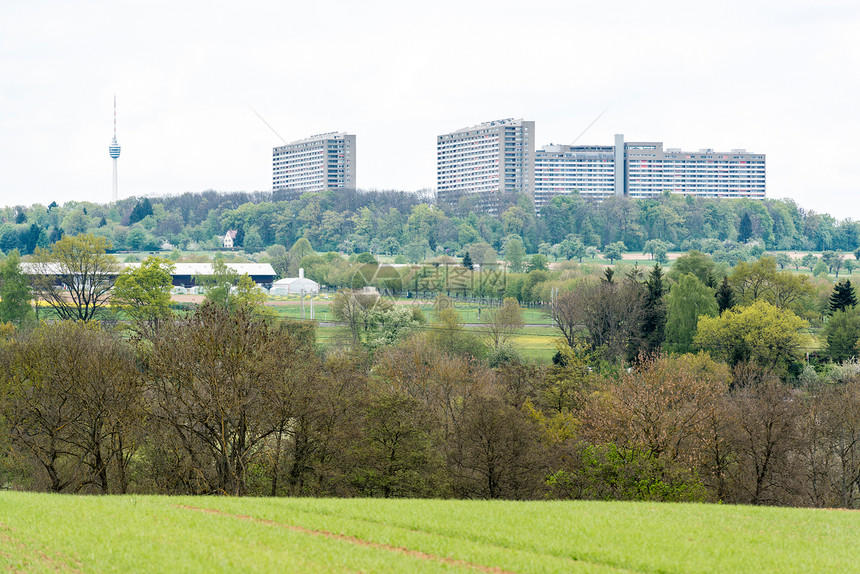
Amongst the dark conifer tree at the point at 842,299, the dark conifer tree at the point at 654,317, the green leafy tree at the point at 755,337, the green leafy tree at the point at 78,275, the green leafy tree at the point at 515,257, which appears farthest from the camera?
the green leafy tree at the point at 515,257

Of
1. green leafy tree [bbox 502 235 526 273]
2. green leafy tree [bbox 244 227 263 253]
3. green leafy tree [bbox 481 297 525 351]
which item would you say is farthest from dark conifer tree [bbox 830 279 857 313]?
green leafy tree [bbox 244 227 263 253]

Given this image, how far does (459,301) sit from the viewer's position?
11000 cm

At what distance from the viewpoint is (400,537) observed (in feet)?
58.3

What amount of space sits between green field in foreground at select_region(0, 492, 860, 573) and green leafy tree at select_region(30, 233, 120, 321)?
51411mm

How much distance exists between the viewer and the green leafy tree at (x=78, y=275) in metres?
69.6

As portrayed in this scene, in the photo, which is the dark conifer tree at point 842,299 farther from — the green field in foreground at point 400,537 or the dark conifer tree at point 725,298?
the green field in foreground at point 400,537

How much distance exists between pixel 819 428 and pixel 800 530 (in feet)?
67.1

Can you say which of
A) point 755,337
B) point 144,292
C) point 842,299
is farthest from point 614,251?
point 144,292

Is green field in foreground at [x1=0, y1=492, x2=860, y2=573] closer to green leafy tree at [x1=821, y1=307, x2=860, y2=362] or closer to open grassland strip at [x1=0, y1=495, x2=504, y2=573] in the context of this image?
open grassland strip at [x1=0, y1=495, x2=504, y2=573]

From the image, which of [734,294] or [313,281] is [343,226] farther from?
[734,294]

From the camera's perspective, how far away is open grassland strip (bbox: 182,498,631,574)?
15.9m

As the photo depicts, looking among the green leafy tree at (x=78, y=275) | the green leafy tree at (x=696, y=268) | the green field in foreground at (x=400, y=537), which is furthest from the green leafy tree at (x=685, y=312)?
the green field in foreground at (x=400, y=537)

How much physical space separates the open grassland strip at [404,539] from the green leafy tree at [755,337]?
163ft

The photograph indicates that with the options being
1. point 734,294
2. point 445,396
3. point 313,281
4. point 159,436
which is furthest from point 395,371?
point 313,281
